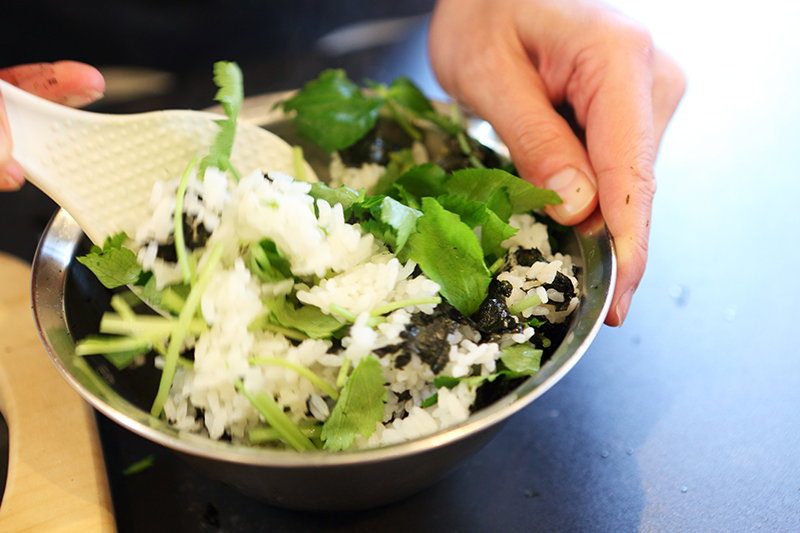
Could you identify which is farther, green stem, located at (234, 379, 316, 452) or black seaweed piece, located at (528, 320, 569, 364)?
black seaweed piece, located at (528, 320, 569, 364)

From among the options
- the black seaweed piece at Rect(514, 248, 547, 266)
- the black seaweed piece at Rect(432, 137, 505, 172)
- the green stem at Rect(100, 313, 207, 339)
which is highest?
the green stem at Rect(100, 313, 207, 339)

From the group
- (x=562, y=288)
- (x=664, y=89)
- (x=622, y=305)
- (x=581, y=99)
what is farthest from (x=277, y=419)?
(x=664, y=89)

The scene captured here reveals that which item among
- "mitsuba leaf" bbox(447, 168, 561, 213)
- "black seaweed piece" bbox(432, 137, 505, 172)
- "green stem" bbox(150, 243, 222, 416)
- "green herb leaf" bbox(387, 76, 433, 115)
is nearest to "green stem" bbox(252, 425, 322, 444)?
"green stem" bbox(150, 243, 222, 416)

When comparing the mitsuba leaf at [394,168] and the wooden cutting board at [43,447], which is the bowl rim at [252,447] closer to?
the wooden cutting board at [43,447]

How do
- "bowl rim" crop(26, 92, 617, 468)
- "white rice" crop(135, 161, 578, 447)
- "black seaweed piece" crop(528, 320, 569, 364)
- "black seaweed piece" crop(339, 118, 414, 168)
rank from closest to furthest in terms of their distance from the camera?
"bowl rim" crop(26, 92, 617, 468), "white rice" crop(135, 161, 578, 447), "black seaweed piece" crop(528, 320, 569, 364), "black seaweed piece" crop(339, 118, 414, 168)

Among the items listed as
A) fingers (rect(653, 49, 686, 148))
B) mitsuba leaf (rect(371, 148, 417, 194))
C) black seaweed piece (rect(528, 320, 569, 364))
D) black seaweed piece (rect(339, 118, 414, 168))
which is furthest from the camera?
black seaweed piece (rect(339, 118, 414, 168))

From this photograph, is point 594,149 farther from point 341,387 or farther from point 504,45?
point 341,387

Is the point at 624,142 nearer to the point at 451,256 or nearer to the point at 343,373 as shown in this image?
the point at 451,256

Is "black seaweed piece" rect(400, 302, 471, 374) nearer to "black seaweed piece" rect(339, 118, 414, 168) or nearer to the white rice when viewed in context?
the white rice
